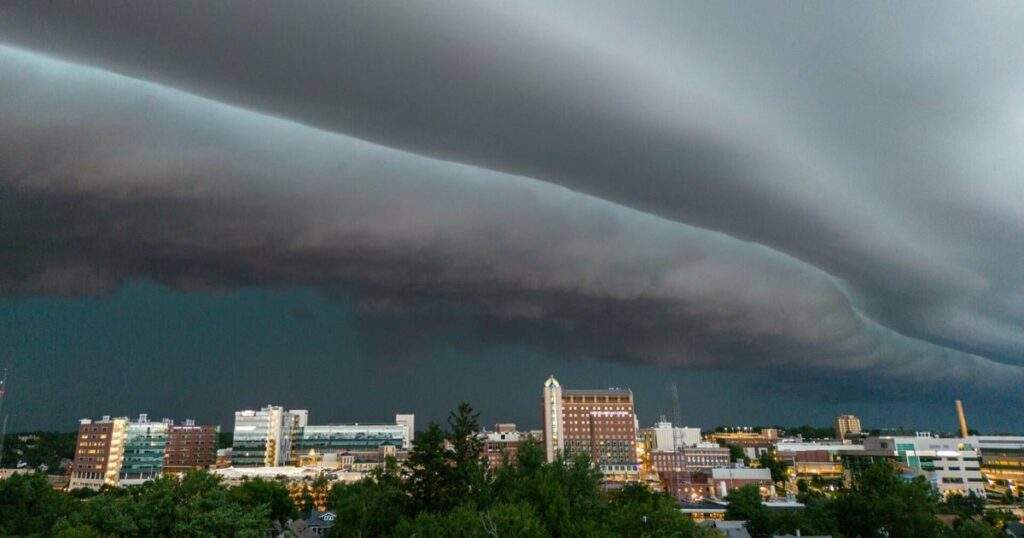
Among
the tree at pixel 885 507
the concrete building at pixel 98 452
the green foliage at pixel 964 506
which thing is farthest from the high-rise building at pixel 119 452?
the green foliage at pixel 964 506

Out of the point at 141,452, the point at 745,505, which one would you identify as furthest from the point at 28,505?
the point at 141,452

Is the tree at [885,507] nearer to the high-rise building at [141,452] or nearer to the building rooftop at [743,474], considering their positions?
the building rooftop at [743,474]

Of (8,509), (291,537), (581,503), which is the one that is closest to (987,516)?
(581,503)

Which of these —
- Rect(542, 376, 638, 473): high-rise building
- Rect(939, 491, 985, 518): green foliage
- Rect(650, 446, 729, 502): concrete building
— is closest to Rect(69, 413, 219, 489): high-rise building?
Rect(542, 376, 638, 473): high-rise building

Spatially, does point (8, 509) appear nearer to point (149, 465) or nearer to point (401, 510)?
point (401, 510)

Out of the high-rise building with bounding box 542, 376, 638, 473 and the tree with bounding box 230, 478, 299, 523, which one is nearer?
the tree with bounding box 230, 478, 299, 523

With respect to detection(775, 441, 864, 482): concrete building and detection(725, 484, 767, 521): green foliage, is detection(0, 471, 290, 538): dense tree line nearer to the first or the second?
detection(725, 484, 767, 521): green foliage
